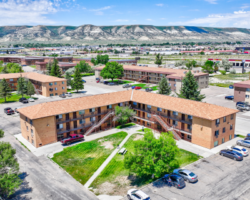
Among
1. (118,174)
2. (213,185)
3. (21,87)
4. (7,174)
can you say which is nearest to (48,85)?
(21,87)

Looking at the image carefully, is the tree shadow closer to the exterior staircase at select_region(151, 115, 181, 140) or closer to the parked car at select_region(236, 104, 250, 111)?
the exterior staircase at select_region(151, 115, 181, 140)

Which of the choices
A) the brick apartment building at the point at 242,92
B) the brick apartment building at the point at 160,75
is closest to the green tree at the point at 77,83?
the brick apartment building at the point at 160,75

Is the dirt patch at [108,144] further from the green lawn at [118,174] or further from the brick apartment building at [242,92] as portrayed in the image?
the brick apartment building at [242,92]

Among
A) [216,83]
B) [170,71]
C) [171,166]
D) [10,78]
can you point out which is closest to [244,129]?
[171,166]

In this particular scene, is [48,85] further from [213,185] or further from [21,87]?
[213,185]

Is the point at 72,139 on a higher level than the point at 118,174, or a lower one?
higher

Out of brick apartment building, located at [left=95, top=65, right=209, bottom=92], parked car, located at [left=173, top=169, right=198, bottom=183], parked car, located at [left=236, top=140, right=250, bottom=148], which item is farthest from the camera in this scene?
brick apartment building, located at [left=95, top=65, right=209, bottom=92]

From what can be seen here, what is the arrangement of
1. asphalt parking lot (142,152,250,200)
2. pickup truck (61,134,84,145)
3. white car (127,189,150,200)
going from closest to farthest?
white car (127,189,150,200) < asphalt parking lot (142,152,250,200) < pickup truck (61,134,84,145)

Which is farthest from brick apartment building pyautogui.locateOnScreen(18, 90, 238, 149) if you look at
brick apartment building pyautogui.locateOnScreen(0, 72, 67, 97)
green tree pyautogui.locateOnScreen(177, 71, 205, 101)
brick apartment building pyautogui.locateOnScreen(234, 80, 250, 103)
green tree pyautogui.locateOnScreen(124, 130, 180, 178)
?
brick apartment building pyautogui.locateOnScreen(0, 72, 67, 97)
